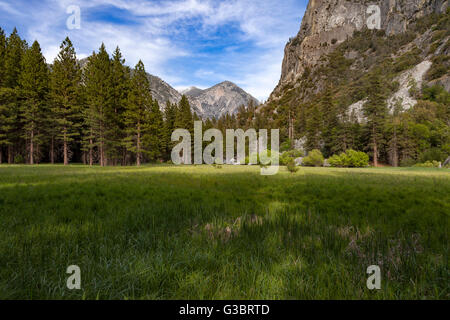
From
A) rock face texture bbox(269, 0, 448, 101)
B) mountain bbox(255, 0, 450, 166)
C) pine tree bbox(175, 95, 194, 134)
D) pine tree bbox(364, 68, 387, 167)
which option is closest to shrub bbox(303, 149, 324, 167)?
mountain bbox(255, 0, 450, 166)

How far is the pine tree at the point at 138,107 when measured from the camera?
94.9ft

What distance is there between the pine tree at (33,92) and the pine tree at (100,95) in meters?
6.56

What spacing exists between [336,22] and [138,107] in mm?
139888

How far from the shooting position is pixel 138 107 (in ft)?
95.7

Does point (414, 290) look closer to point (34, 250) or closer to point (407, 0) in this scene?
point (34, 250)

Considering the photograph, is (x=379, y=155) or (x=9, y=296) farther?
(x=379, y=155)

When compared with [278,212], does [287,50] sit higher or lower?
higher

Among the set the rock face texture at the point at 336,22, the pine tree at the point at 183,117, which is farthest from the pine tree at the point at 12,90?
the rock face texture at the point at 336,22

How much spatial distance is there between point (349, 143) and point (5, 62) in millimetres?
61386

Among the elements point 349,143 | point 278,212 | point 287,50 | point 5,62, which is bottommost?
point 278,212

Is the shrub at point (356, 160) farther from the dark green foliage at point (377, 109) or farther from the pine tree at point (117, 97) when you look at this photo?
the pine tree at point (117, 97)

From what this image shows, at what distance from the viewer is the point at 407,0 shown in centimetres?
9469
